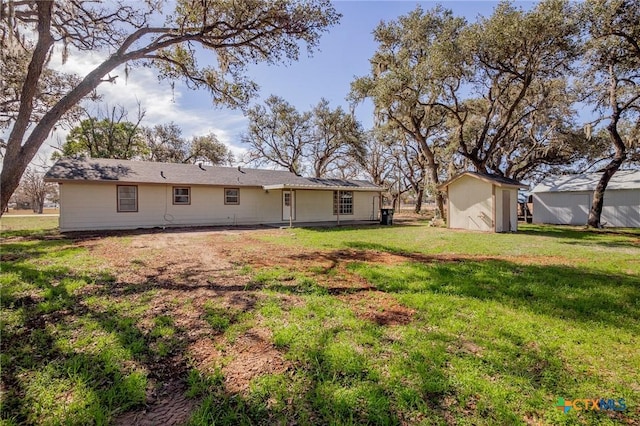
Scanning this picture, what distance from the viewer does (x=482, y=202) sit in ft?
43.8

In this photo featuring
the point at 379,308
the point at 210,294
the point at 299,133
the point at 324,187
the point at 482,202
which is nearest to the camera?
the point at 379,308

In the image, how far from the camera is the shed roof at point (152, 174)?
1225cm

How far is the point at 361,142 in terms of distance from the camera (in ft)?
87.5

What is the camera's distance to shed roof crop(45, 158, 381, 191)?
12.2 metres

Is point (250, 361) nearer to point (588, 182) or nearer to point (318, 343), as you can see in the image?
point (318, 343)

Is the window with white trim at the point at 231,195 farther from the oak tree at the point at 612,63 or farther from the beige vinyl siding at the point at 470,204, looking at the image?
the oak tree at the point at 612,63

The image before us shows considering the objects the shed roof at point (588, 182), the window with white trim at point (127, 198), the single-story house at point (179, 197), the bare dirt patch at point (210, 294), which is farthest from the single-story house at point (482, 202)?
the window with white trim at point (127, 198)

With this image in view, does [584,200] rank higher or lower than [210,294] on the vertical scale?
higher

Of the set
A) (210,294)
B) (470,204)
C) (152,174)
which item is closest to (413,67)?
(470,204)

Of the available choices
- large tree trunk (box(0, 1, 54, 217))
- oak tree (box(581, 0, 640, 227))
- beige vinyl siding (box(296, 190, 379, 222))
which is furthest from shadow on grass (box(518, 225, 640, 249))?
large tree trunk (box(0, 1, 54, 217))

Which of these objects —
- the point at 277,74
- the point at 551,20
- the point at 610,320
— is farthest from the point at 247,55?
the point at 551,20

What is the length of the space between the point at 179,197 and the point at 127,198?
83.6 inches

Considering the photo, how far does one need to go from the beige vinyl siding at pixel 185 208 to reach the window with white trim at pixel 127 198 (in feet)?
0.51

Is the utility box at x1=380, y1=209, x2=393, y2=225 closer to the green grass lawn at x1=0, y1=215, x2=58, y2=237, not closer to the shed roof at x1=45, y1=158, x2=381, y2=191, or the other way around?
the shed roof at x1=45, y1=158, x2=381, y2=191
